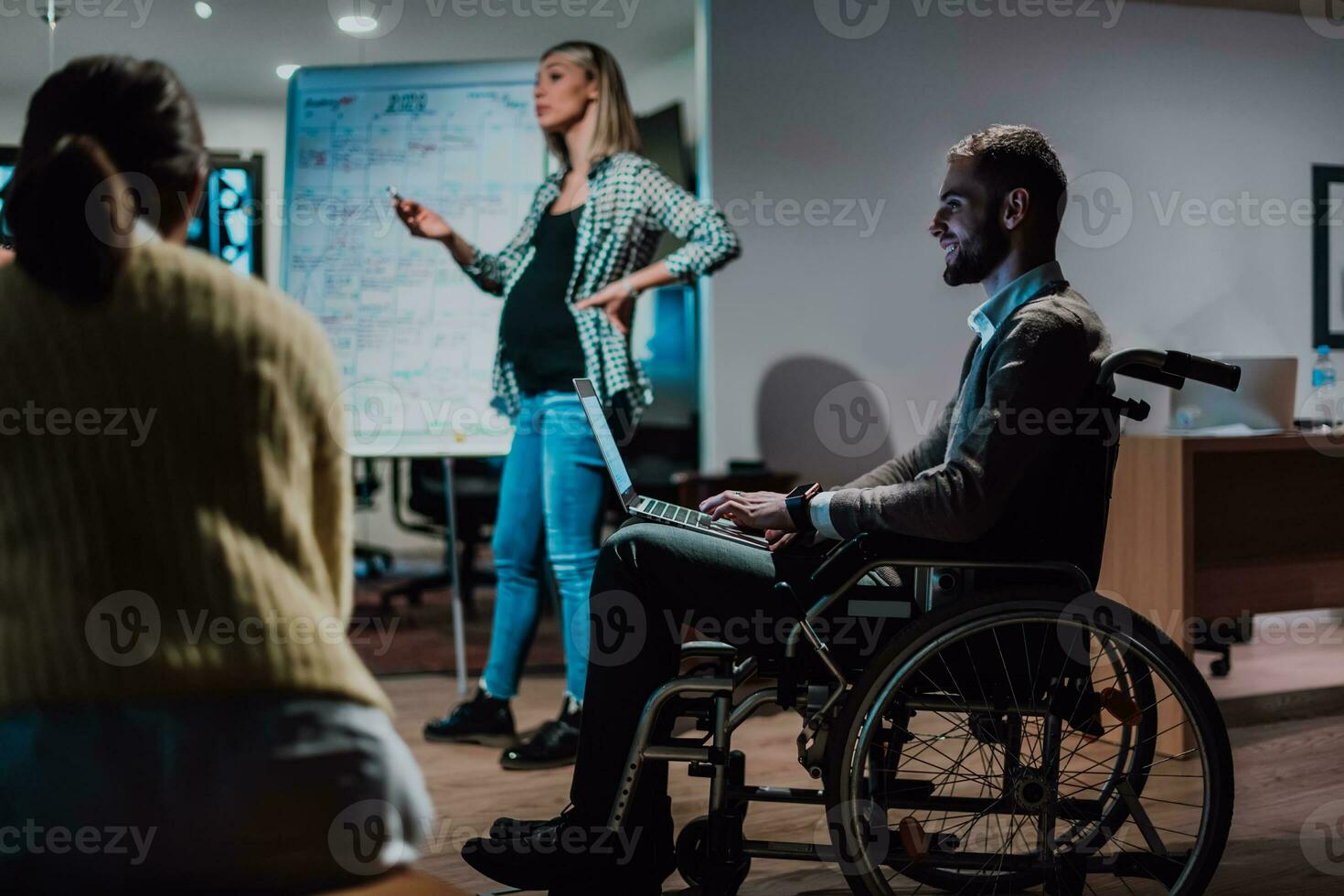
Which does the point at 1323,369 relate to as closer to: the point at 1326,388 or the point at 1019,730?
the point at 1326,388

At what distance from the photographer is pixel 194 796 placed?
786 mm

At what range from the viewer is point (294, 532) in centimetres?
85

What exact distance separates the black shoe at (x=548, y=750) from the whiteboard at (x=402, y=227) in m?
0.80

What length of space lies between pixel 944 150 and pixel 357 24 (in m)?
1.93

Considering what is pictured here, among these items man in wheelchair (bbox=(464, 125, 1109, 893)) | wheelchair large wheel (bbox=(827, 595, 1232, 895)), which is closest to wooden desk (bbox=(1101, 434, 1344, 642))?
wheelchair large wheel (bbox=(827, 595, 1232, 895))

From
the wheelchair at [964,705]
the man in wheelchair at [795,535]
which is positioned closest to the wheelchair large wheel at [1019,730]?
the wheelchair at [964,705]

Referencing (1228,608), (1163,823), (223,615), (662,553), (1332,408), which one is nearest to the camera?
(223,615)

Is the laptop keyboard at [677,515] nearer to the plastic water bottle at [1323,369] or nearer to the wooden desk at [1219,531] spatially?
the wooden desk at [1219,531]

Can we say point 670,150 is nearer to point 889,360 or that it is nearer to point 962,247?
point 889,360

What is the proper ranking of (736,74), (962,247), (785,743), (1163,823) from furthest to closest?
(736,74), (785,743), (1163,823), (962,247)

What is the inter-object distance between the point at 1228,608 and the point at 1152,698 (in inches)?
62.0

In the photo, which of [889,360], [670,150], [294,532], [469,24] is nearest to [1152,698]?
[294,532]

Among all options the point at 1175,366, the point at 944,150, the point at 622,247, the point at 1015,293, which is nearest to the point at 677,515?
the point at 1015,293

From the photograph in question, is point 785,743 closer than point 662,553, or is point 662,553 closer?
point 662,553
